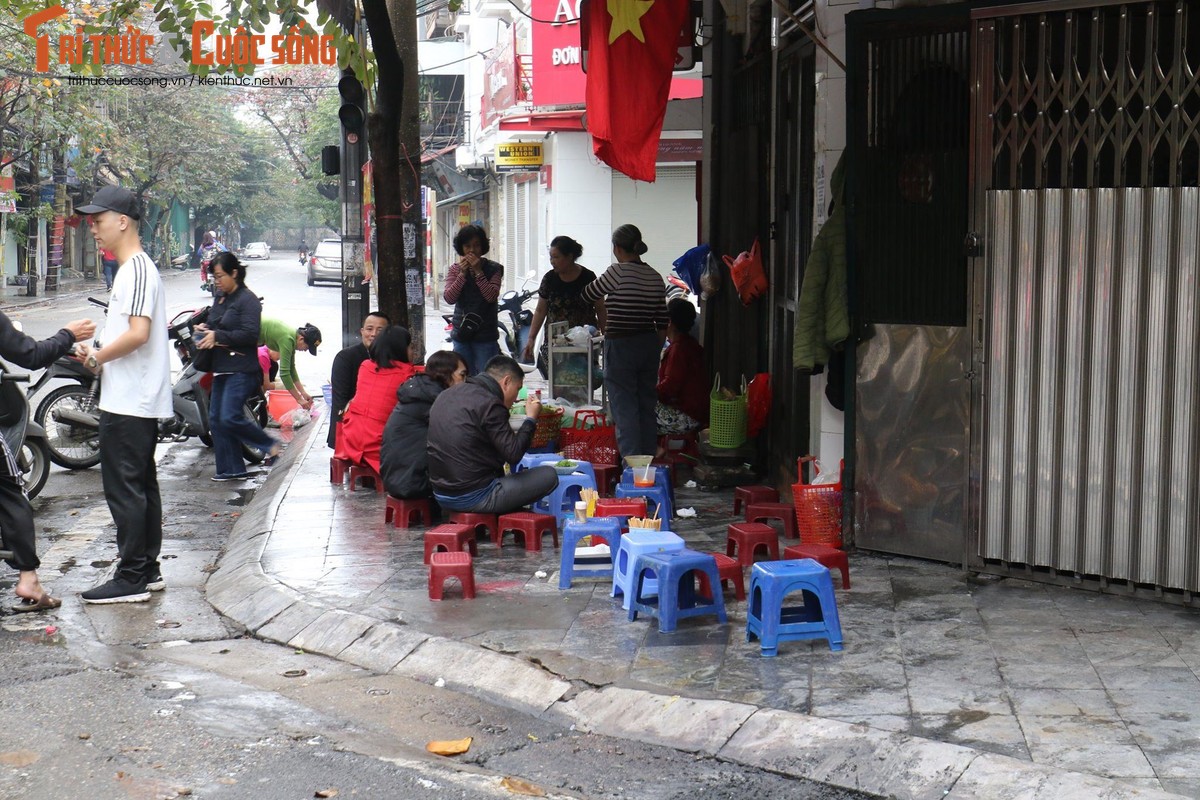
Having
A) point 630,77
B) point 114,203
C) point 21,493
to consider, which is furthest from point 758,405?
point 21,493

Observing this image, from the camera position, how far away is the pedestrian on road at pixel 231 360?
11.1 m

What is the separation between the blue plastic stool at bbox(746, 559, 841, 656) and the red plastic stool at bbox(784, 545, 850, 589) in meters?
0.71

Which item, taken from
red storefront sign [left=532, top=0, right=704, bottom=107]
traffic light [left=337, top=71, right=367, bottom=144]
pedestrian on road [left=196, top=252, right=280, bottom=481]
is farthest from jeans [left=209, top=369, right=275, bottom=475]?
red storefront sign [left=532, top=0, right=704, bottom=107]

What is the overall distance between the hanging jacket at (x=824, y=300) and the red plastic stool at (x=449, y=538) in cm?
204

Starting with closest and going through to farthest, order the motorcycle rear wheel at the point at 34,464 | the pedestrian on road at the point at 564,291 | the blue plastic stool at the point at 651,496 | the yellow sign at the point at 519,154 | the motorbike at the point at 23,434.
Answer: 1. the blue plastic stool at the point at 651,496
2. the motorbike at the point at 23,434
3. the motorcycle rear wheel at the point at 34,464
4. the pedestrian on road at the point at 564,291
5. the yellow sign at the point at 519,154

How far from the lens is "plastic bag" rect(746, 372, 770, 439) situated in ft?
33.5

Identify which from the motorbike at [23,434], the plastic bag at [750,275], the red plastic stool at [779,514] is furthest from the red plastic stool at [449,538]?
the plastic bag at [750,275]

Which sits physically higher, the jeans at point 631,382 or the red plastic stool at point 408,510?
the jeans at point 631,382

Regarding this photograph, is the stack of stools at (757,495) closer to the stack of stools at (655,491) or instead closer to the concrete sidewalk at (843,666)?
the stack of stools at (655,491)

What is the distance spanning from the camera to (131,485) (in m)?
7.15

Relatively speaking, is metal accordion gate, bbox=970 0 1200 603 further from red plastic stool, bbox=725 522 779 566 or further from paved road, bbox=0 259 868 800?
paved road, bbox=0 259 868 800

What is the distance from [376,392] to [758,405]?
278 cm

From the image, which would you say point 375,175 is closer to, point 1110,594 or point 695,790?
point 1110,594

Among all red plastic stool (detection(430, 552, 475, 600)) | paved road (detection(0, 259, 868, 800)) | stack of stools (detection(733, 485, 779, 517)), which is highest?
stack of stools (detection(733, 485, 779, 517))
